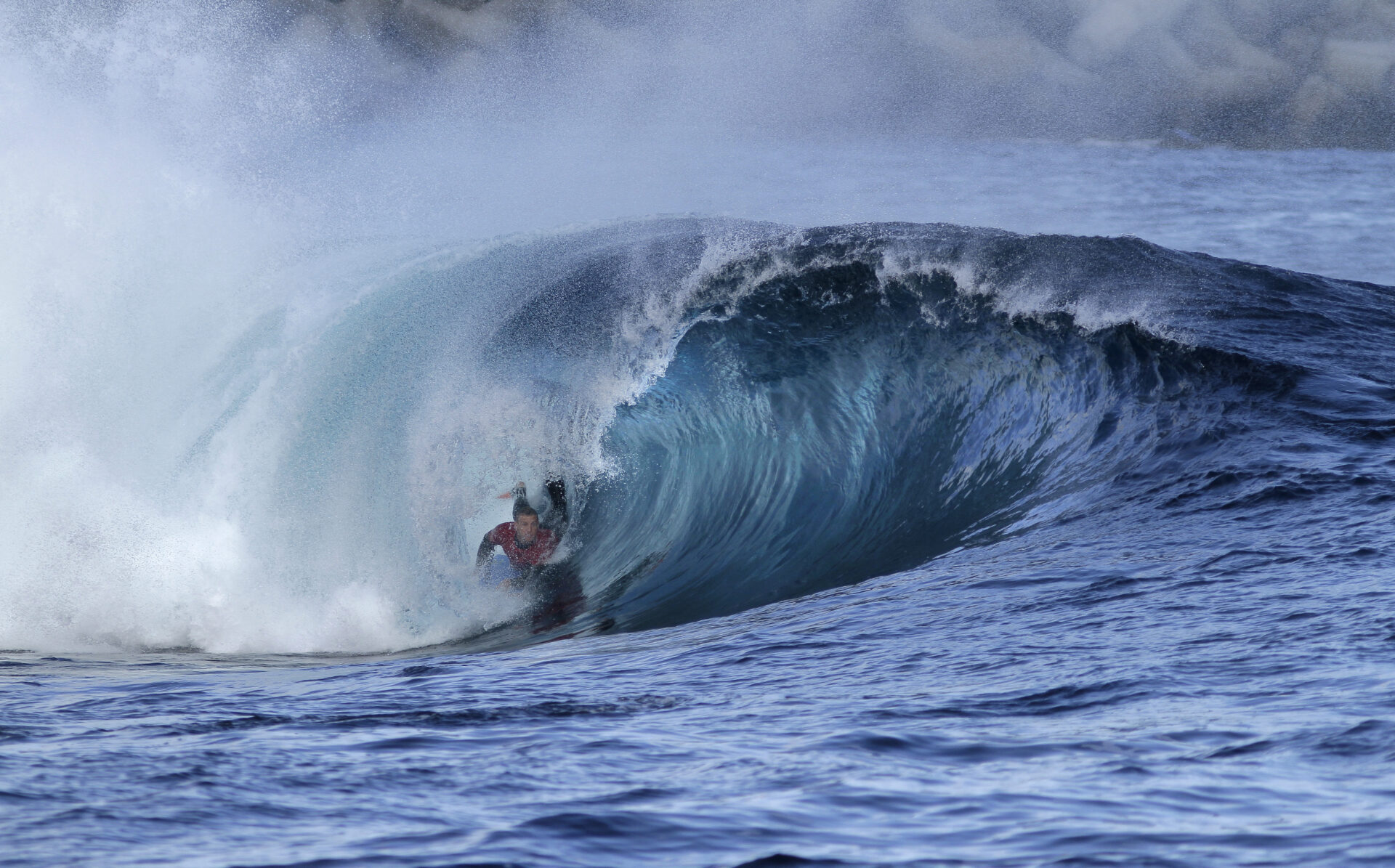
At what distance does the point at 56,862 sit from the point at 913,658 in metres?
3.40

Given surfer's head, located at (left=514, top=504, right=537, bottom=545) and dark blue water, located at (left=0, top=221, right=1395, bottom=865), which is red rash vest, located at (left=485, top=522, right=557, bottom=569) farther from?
dark blue water, located at (left=0, top=221, right=1395, bottom=865)

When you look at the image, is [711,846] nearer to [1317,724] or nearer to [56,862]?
[56,862]

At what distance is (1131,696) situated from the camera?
14.7 feet

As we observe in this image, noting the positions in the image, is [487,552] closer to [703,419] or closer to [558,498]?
[558,498]

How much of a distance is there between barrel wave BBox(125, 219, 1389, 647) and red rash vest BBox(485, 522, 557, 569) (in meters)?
0.35

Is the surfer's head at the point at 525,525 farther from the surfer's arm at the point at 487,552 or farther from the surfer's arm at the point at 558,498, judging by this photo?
the surfer's arm at the point at 558,498

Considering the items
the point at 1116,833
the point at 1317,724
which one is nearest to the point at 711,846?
the point at 1116,833

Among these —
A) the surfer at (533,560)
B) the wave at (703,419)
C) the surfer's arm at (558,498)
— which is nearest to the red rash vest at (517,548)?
the surfer at (533,560)

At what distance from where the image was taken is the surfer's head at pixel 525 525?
32.1ft

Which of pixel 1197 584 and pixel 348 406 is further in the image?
pixel 348 406

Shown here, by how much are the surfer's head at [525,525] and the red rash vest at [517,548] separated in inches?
1.3

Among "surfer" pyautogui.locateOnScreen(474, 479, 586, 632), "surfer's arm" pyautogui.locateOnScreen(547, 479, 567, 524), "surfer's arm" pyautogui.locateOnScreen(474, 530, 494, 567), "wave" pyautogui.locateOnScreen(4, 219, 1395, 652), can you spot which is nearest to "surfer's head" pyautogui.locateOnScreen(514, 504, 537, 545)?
"surfer" pyautogui.locateOnScreen(474, 479, 586, 632)

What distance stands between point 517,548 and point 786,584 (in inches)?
91.5

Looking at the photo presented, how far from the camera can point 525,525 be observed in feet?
32.1
